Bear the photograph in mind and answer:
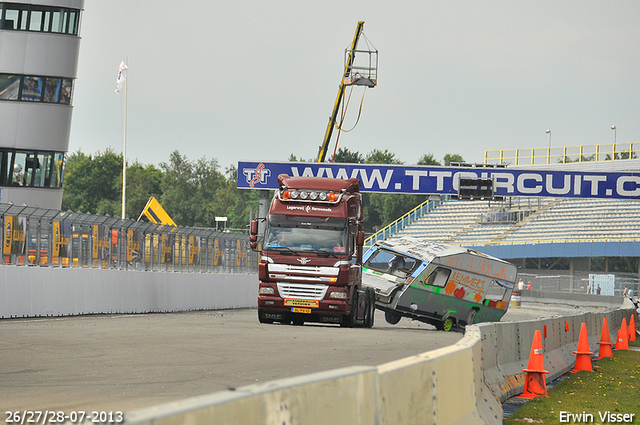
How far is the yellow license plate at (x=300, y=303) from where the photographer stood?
2091 centimetres

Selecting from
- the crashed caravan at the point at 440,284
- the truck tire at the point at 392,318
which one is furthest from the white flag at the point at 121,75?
the truck tire at the point at 392,318

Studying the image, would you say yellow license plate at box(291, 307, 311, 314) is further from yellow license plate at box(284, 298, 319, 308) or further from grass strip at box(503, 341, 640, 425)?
grass strip at box(503, 341, 640, 425)

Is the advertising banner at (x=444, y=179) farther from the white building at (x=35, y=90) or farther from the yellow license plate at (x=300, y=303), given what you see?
the yellow license plate at (x=300, y=303)

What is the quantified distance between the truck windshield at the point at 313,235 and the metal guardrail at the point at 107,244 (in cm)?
585

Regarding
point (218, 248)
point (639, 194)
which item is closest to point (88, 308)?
point (218, 248)

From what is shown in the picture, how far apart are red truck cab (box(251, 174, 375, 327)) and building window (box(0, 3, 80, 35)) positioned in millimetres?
20951

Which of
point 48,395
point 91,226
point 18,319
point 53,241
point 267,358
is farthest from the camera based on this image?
point 91,226

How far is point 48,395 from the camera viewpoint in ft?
28.3

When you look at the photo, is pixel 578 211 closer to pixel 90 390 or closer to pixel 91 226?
pixel 91 226

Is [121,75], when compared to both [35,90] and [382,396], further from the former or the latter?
[382,396]

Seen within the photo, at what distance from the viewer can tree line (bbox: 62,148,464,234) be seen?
397 feet

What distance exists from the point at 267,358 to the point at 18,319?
9563 millimetres

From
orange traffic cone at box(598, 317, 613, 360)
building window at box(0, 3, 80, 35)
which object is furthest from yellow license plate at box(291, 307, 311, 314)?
building window at box(0, 3, 80, 35)

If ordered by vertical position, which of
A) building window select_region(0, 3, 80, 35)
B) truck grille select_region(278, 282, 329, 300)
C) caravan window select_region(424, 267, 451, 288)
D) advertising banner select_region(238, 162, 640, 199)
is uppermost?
building window select_region(0, 3, 80, 35)
